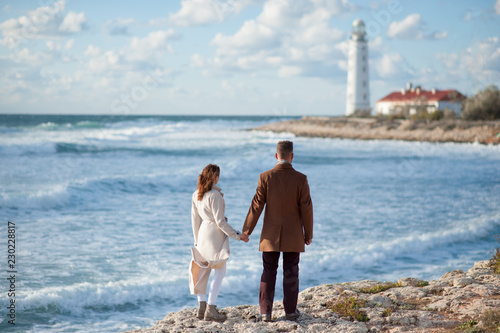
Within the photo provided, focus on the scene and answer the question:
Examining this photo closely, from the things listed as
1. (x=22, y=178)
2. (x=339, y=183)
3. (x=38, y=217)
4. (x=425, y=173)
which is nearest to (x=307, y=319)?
(x=38, y=217)

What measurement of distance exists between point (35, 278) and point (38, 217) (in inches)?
198

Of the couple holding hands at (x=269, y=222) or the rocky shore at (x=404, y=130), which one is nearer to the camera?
the couple holding hands at (x=269, y=222)

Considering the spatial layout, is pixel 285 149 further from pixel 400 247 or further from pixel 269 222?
pixel 400 247

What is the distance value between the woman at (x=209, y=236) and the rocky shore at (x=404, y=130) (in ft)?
116

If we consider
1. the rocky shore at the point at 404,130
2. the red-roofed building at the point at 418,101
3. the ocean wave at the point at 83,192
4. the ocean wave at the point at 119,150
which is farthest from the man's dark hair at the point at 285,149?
the red-roofed building at the point at 418,101

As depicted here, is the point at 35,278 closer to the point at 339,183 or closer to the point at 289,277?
the point at 289,277

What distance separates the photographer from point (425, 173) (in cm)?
2084

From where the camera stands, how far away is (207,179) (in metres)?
4.21

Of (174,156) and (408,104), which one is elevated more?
(408,104)

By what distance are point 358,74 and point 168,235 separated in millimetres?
55120

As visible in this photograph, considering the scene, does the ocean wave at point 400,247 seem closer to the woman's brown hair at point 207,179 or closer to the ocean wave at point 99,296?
the ocean wave at point 99,296

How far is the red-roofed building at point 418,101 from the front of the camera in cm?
5656

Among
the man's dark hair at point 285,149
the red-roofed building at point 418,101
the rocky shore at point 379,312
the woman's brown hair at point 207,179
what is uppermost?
the red-roofed building at point 418,101
